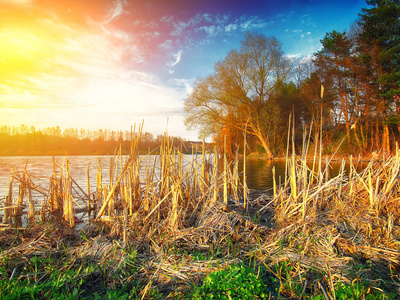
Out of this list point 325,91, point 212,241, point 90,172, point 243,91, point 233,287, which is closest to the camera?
point 233,287

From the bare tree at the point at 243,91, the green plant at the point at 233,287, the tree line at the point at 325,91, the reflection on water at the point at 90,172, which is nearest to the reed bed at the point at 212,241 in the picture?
the green plant at the point at 233,287

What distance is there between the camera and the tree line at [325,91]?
1741 centimetres

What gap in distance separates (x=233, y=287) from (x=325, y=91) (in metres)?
23.0

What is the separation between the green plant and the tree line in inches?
558

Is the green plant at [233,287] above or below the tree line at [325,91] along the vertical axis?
below

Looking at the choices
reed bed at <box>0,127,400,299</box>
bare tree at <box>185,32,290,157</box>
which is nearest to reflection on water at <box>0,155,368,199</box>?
reed bed at <box>0,127,400,299</box>

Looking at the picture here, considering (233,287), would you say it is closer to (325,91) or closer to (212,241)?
(212,241)

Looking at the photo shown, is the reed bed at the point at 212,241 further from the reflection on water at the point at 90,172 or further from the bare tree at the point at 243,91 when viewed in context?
the bare tree at the point at 243,91

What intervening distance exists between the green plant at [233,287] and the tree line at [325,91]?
14.2 m

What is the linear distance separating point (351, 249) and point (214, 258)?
156 cm

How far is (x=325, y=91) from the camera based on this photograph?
2078 cm

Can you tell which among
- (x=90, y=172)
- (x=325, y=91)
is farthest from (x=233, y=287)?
(x=325, y=91)

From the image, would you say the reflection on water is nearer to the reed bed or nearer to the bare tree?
the reed bed

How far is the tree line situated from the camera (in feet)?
57.1
